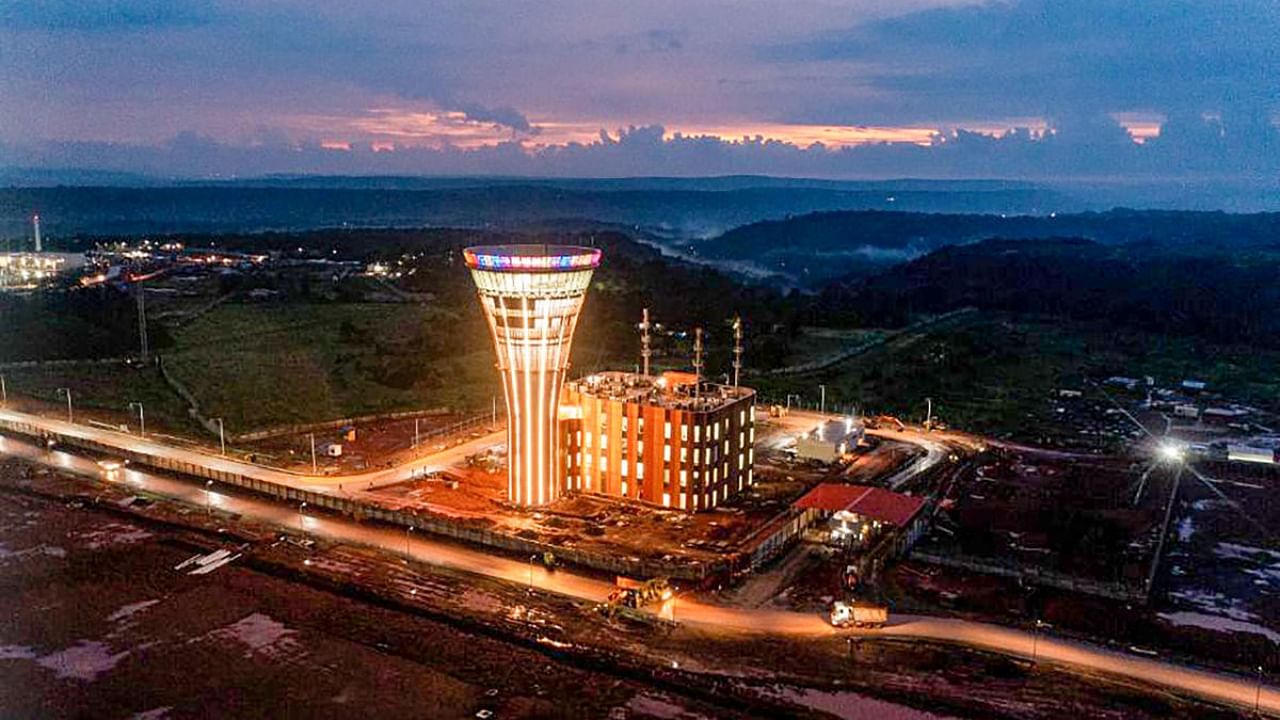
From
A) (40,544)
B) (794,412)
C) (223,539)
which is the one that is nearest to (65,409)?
(40,544)

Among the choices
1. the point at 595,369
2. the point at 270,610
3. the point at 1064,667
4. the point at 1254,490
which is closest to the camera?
the point at 1064,667

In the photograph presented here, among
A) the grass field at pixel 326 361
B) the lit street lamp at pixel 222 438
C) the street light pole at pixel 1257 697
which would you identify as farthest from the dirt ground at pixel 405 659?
the grass field at pixel 326 361

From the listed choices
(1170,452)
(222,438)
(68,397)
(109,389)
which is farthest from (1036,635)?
(109,389)

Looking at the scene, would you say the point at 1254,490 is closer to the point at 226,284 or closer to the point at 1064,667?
the point at 1064,667

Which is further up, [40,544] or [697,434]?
[697,434]

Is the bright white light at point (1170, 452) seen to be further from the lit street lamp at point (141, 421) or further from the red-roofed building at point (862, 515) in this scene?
the lit street lamp at point (141, 421)

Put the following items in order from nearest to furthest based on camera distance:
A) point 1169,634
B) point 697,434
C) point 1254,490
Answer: point 1169,634 < point 697,434 < point 1254,490
